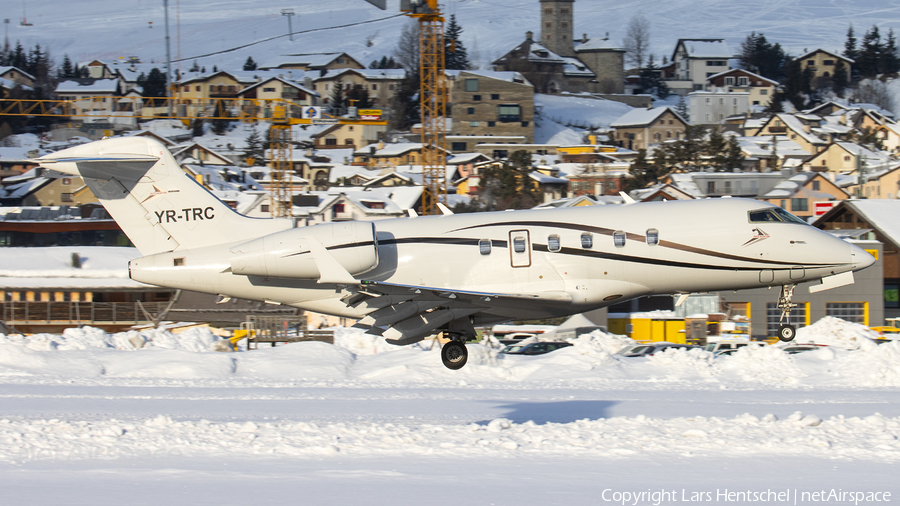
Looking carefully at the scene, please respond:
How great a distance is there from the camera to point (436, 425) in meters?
19.6

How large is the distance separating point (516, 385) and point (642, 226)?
1002 centimetres

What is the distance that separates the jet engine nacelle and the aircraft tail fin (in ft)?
5.23

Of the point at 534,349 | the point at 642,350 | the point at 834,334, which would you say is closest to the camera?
the point at 642,350

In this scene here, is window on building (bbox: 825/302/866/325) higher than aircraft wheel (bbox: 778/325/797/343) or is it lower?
lower

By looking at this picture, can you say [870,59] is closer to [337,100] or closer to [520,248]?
[337,100]

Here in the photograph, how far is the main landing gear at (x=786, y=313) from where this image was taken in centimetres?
1706

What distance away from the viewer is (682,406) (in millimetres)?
22734

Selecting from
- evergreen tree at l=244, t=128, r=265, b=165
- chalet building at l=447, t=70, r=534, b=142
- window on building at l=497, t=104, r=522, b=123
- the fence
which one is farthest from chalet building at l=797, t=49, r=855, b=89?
the fence

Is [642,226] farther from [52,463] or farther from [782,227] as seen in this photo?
[52,463]

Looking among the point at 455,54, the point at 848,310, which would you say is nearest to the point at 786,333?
the point at 848,310

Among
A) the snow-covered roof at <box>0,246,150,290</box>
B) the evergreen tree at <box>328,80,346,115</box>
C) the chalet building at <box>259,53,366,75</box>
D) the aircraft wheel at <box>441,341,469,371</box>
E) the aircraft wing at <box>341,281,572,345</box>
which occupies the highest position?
the chalet building at <box>259,53,366,75</box>

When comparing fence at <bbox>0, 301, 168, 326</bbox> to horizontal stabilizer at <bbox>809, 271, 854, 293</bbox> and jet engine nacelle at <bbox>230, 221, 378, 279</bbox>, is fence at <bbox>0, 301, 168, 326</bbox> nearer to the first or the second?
A: jet engine nacelle at <bbox>230, 221, 378, 279</bbox>

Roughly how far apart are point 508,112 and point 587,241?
10026cm

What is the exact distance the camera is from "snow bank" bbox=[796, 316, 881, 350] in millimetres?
32875
